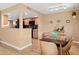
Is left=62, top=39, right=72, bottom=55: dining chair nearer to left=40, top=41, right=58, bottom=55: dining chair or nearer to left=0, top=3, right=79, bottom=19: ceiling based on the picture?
left=40, top=41, right=58, bottom=55: dining chair

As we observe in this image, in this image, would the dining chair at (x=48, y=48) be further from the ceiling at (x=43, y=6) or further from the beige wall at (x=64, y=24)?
the ceiling at (x=43, y=6)

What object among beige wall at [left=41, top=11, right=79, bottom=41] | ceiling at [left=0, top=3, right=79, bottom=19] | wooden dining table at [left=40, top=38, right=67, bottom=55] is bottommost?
wooden dining table at [left=40, top=38, right=67, bottom=55]

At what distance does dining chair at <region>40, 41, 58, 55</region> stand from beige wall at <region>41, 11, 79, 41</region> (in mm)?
204

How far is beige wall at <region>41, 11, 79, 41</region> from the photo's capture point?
157 centimetres

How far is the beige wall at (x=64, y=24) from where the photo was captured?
5.16ft

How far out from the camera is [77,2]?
1547 mm

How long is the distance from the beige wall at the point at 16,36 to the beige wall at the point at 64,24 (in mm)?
268

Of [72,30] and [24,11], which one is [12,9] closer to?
[24,11]

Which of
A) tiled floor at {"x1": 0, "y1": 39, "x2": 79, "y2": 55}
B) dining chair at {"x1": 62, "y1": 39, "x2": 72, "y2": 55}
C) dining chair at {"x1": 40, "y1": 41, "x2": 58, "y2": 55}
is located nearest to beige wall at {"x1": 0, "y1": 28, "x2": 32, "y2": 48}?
tiled floor at {"x1": 0, "y1": 39, "x2": 79, "y2": 55}

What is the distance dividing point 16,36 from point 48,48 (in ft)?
1.76

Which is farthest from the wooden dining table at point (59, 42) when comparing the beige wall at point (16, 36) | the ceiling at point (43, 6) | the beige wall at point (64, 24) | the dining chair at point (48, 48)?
the ceiling at point (43, 6)
